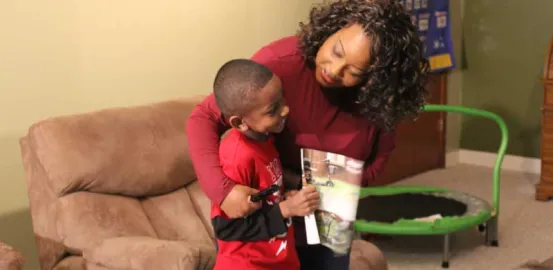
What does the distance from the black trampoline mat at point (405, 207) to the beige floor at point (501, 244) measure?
7.2 inches

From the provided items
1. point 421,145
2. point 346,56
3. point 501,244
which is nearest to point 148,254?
point 346,56

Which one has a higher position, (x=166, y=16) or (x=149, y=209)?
(x=166, y=16)

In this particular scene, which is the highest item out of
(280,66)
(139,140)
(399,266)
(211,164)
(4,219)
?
(280,66)

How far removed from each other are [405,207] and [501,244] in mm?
539

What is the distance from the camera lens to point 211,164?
1.67 metres

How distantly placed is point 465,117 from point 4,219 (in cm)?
382

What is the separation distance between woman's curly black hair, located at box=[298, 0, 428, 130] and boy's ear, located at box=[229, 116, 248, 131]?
22cm

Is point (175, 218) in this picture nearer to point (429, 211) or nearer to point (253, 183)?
point (253, 183)

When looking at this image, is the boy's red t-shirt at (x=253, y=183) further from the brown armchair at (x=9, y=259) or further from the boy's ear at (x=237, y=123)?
the brown armchair at (x=9, y=259)

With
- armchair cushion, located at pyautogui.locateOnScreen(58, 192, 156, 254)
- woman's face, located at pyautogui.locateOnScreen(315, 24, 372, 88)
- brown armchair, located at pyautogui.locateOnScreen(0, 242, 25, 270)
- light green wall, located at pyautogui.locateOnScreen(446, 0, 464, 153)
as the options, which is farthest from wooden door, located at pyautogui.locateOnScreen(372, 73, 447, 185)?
woman's face, located at pyautogui.locateOnScreen(315, 24, 372, 88)

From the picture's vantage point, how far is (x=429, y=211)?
3.95 meters

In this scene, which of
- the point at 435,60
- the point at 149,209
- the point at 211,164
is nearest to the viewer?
the point at 211,164

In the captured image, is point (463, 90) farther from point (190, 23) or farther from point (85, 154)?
point (85, 154)

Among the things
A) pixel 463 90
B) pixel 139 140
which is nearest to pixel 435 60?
pixel 463 90
